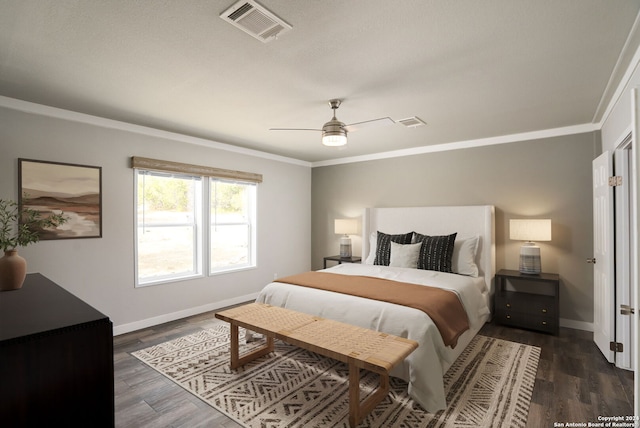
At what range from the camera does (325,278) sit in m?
3.59

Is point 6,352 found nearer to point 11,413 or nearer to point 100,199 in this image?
point 11,413

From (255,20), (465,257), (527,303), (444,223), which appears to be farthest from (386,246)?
(255,20)

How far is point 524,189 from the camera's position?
4.20 meters

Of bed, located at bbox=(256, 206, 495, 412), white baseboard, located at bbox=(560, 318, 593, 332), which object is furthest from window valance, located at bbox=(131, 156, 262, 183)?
white baseboard, located at bbox=(560, 318, 593, 332)

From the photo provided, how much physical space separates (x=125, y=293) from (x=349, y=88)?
346 centimetres

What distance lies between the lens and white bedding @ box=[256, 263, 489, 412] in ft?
7.53

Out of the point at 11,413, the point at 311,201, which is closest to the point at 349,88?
the point at 11,413

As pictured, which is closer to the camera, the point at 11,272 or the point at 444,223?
the point at 11,272

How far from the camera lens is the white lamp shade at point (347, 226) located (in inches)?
219

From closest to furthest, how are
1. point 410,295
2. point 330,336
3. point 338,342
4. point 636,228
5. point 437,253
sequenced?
point 636,228 → point 338,342 → point 330,336 → point 410,295 → point 437,253

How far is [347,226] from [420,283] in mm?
2324

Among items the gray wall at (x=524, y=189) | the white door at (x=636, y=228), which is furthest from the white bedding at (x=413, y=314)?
the white door at (x=636, y=228)

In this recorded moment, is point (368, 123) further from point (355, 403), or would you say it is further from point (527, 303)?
point (527, 303)

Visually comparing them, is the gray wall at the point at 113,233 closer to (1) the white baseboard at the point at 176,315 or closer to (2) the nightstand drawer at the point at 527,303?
(1) the white baseboard at the point at 176,315
